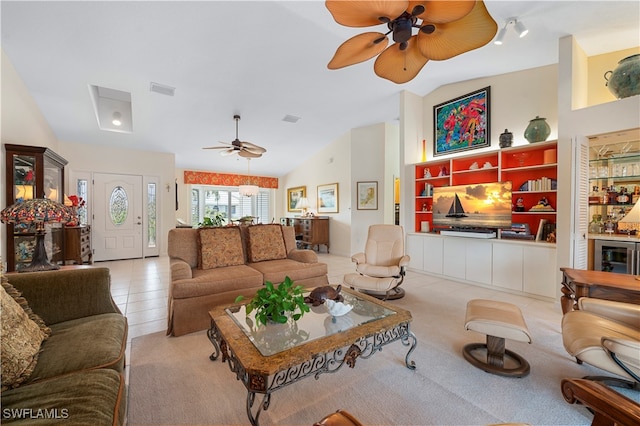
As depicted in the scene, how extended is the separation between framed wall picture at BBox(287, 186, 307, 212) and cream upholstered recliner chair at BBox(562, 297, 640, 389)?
6738 millimetres

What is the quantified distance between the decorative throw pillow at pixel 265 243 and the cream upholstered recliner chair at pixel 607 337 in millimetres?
2853

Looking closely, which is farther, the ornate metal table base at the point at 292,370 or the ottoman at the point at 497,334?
the ottoman at the point at 497,334

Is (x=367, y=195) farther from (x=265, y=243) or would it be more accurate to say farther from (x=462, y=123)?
(x=265, y=243)

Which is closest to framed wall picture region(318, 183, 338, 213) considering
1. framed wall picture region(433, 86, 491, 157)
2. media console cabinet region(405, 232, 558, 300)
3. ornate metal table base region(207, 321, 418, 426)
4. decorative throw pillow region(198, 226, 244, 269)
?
media console cabinet region(405, 232, 558, 300)

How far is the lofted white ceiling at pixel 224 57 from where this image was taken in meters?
2.58

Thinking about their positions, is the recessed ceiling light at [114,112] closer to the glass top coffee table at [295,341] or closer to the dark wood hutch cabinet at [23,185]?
the dark wood hutch cabinet at [23,185]

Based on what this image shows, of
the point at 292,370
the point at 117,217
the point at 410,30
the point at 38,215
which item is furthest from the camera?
the point at 117,217

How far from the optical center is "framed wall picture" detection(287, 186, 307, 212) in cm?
811

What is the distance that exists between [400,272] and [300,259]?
128 centimetres

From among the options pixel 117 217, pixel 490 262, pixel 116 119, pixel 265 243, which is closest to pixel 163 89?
pixel 116 119

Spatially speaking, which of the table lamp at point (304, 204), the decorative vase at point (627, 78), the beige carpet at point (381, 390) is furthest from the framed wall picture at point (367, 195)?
the beige carpet at point (381, 390)

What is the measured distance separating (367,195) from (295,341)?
478 cm

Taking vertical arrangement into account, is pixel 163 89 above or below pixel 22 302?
above

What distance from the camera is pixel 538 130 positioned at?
11.4 ft
